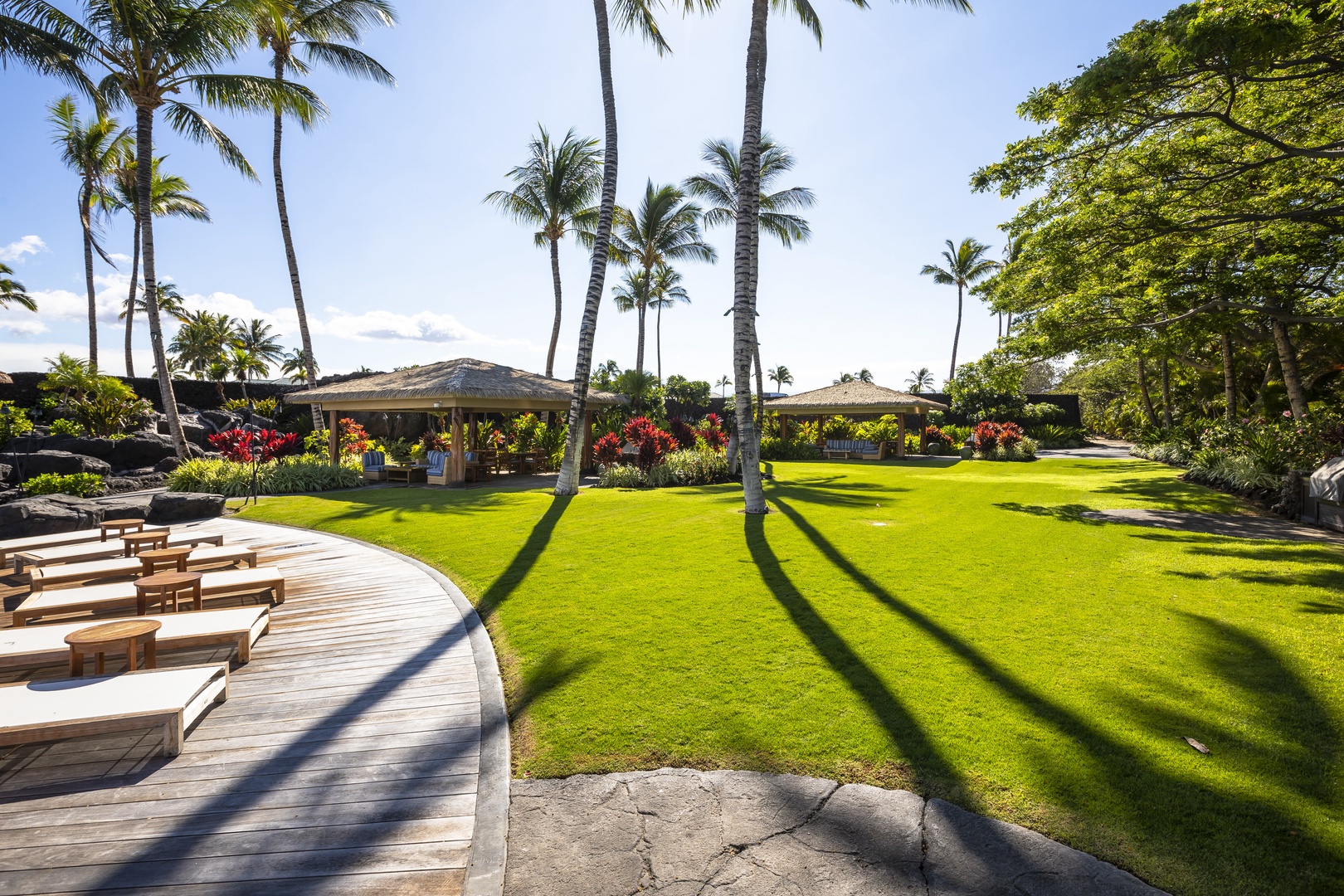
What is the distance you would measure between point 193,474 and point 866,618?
15.2 metres

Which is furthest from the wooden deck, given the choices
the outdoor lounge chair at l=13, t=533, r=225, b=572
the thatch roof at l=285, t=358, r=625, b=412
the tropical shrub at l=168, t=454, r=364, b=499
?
the thatch roof at l=285, t=358, r=625, b=412

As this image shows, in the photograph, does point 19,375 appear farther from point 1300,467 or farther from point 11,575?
point 1300,467

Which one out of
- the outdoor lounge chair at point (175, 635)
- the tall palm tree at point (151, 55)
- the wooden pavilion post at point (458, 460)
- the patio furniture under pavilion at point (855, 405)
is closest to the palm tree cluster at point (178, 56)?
the tall palm tree at point (151, 55)

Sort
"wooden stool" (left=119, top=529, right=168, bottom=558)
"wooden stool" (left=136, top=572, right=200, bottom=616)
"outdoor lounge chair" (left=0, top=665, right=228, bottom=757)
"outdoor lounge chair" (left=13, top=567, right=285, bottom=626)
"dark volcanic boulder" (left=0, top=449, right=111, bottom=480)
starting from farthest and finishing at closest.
Answer: "dark volcanic boulder" (left=0, top=449, right=111, bottom=480) → "wooden stool" (left=119, top=529, right=168, bottom=558) → "wooden stool" (left=136, top=572, right=200, bottom=616) → "outdoor lounge chair" (left=13, top=567, right=285, bottom=626) → "outdoor lounge chair" (left=0, top=665, right=228, bottom=757)

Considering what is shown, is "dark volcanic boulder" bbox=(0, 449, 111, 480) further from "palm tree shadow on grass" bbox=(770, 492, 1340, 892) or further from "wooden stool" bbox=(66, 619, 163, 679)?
"palm tree shadow on grass" bbox=(770, 492, 1340, 892)

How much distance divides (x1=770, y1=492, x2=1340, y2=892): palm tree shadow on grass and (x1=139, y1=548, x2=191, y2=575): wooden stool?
6.94m

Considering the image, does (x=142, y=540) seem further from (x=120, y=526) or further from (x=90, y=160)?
(x=90, y=160)

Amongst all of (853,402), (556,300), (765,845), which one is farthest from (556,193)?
(765,845)

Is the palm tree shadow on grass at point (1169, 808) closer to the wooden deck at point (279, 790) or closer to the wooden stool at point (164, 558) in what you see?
the wooden deck at point (279, 790)

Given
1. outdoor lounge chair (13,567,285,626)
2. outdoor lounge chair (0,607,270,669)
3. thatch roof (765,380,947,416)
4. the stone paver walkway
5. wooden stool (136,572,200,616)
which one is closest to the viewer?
the stone paver walkway

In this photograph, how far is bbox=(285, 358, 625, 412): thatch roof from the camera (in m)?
15.1

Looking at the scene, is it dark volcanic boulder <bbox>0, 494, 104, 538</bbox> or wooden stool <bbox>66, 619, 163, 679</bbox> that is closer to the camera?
wooden stool <bbox>66, 619, 163, 679</bbox>

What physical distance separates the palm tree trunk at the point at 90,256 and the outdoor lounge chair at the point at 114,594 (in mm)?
26936

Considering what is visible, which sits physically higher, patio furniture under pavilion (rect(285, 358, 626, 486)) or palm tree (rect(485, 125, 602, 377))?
palm tree (rect(485, 125, 602, 377))
